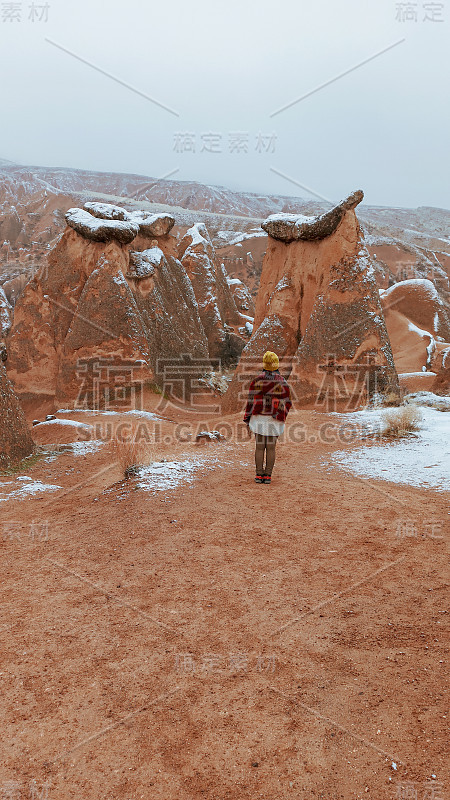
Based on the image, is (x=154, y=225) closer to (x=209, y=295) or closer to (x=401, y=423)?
(x=209, y=295)

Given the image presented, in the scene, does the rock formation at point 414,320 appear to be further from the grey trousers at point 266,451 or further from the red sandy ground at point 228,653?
the red sandy ground at point 228,653

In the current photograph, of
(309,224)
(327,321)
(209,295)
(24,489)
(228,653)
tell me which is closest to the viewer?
(228,653)

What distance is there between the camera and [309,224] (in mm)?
10133

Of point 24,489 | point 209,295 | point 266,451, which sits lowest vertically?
point 24,489

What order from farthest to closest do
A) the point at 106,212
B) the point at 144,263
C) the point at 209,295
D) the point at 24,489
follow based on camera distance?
the point at 209,295
the point at 144,263
the point at 106,212
the point at 24,489

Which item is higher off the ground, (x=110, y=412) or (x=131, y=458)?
(x=131, y=458)

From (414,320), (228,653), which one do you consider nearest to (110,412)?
(228,653)

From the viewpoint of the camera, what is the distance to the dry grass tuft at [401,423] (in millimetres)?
6804

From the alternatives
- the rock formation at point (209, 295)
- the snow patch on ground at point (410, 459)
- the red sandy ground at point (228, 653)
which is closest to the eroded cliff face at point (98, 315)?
the rock formation at point (209, 295)

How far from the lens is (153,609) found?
3086 mm

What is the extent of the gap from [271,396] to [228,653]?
3.12 m

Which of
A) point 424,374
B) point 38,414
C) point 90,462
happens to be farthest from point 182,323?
point 90,462

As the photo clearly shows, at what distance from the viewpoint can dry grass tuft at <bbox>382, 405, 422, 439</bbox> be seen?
6.80 meters

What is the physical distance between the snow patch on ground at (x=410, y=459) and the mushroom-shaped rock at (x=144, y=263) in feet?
25.2
